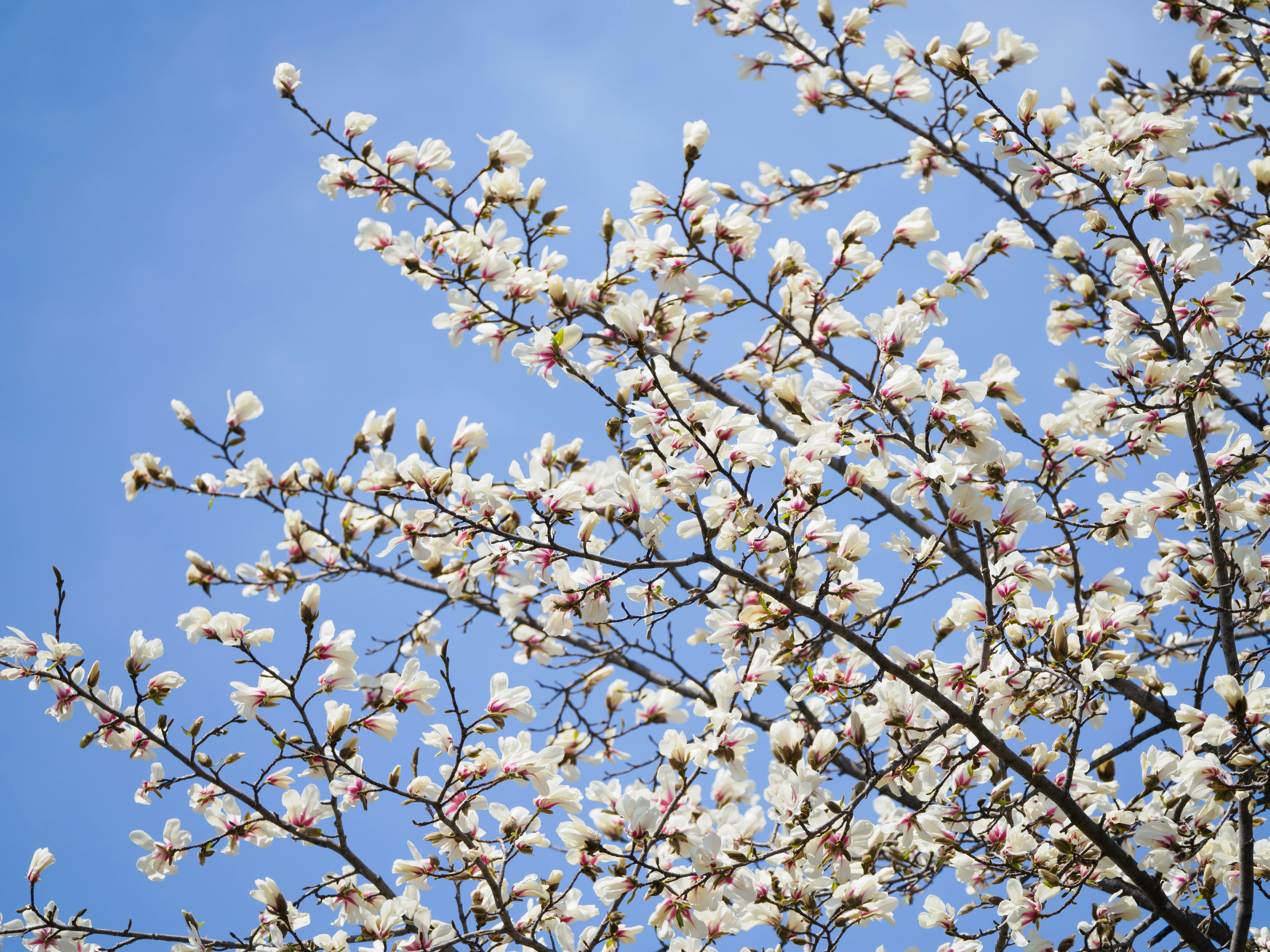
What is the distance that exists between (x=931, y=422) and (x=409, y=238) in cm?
224

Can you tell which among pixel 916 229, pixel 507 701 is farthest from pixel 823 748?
pixel 916 229

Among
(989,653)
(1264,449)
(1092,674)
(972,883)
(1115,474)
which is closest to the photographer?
(1092,674)

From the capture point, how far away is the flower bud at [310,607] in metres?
2.46

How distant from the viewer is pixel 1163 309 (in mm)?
2783

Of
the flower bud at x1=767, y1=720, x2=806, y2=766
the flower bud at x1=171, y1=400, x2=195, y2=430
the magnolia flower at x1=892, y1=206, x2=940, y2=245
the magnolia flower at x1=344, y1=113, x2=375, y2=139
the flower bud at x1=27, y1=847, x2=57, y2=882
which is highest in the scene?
the magnolia flower at x1=344, y1=113, x2=375, y2=139

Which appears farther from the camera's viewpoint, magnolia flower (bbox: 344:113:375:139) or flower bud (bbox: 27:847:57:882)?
magnolia flower (bbox: 344:113:375:139)

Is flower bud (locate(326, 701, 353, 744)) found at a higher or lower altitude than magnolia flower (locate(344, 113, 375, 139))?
lower

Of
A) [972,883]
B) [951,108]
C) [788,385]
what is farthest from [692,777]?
[951,108]

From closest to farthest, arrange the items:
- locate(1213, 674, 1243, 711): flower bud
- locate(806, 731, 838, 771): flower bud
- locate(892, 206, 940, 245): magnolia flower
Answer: locate(1213, 674, 1243, 711): flower bud, locate(806, 731, 838, 771): flower bud, locate(892, 206, 940, 245): magnolia flower

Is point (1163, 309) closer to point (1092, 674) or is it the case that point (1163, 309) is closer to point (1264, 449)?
point (1264, 449)

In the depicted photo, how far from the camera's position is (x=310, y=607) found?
2471 mm

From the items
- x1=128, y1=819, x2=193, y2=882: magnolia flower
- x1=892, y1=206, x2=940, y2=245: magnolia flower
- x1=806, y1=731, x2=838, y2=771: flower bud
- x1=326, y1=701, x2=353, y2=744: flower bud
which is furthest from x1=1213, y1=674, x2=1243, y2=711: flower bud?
A: x1=128, y1=819, x2=193, y2=882: magnolia flower

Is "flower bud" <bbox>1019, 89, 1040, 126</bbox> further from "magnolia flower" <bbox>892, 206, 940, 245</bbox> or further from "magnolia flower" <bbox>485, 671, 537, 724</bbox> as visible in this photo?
"magnolia flower" <bbox>485, 671, 537, 724</bbox>

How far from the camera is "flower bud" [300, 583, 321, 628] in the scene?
8.07 ft
